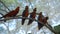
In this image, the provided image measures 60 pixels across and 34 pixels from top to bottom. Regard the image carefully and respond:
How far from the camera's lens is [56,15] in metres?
2.64

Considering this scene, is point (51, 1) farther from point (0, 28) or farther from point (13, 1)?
point (0, 28)

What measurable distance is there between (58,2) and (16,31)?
2.78 ft

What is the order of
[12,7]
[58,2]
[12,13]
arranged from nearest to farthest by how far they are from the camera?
[12,13], [12,7], [58,2]

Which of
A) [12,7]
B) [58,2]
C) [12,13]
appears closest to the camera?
[12,13]

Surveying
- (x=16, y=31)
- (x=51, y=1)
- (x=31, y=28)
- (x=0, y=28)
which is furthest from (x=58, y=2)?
(x=0, y=28)

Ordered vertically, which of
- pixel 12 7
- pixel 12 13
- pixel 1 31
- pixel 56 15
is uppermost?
pixel 12 13

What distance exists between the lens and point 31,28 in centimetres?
258

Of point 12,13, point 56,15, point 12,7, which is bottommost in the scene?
point 56,15

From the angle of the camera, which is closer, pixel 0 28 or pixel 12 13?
pixel 12 13

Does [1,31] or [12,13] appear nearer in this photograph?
[12,13]

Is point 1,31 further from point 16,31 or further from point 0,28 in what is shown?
point 16,31

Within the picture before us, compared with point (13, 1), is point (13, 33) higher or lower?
lower

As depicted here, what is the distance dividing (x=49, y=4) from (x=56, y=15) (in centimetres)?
21

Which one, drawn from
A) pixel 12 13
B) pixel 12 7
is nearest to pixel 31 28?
pixel 12 7
